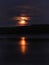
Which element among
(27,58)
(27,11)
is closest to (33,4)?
(27,11)

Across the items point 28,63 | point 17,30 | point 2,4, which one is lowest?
point 28,63

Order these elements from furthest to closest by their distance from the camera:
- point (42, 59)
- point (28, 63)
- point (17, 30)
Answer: point (17, 30), point (42, 59), point (28, 63)

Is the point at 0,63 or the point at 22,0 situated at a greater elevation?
the point at 22,0

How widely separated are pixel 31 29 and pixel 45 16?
148 inches

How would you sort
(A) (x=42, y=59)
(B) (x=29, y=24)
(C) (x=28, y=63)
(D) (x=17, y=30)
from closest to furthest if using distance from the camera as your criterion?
(C) (x=28, y=63), (A) (x=42, y=59), (D) (x=17, y=30), (B) (x=29, y=24)

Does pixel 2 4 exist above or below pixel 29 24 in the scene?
above

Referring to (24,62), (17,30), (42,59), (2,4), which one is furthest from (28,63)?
(2,4)

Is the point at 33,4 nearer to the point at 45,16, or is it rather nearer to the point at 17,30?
the point at 45,16

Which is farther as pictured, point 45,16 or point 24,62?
point 45,16

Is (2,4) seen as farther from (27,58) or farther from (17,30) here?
(27,58)

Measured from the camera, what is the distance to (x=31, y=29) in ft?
62.3

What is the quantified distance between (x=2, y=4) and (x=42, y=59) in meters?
14.6

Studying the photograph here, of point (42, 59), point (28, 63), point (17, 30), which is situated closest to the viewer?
point (28, 63)

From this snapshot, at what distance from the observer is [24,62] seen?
790cm
